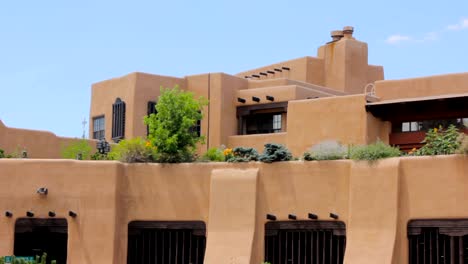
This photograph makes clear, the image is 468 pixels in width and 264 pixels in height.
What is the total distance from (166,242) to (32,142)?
28.3 ft

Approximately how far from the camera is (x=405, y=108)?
34625 mm

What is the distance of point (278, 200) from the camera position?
102ft

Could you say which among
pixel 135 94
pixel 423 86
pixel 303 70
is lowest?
pixel 423 86

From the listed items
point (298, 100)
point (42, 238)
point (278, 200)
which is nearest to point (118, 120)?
point (298, 100)

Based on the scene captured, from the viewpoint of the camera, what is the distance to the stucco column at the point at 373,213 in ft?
93.6

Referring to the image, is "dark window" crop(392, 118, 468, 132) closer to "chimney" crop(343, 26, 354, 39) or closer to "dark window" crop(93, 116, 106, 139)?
"chimney" crop(343, 26, 354, 39)

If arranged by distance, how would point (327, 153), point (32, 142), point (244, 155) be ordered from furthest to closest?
point (32, 142)
point (244, 155)
point (327, 153)

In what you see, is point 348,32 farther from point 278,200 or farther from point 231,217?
point 231,217

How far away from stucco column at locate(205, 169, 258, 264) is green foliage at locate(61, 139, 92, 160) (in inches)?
266

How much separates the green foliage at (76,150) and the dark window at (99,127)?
16.6ft

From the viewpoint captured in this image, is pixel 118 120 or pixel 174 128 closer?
pixel 174 128

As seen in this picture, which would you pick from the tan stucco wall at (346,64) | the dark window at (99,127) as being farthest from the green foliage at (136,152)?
the tan stucco wall at (346,64)

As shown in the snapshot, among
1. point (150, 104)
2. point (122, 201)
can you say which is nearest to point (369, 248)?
point (122, 201)

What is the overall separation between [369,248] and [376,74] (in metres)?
19.0
